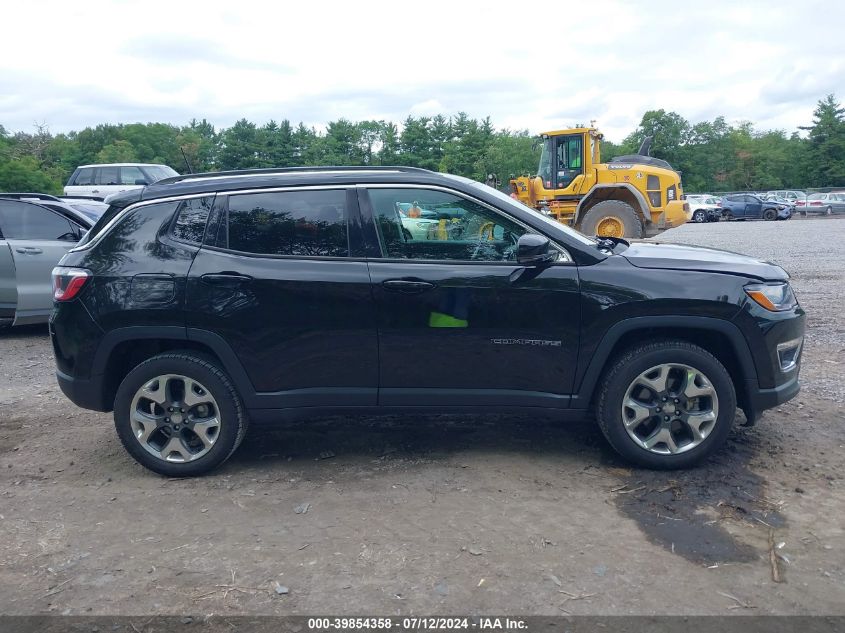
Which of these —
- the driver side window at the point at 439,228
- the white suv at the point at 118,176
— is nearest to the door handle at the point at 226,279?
the driver side window at the point at 439,228

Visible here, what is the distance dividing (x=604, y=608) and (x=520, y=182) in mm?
15970

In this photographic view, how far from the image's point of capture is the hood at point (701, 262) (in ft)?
14.1

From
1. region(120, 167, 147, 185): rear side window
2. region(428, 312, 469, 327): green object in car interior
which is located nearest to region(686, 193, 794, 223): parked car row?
region(120, 167, 147, 185): rear side window

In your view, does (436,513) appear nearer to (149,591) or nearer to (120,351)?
(149,591)

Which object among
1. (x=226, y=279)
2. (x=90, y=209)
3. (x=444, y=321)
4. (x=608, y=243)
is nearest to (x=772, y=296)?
(x=608, y=243)

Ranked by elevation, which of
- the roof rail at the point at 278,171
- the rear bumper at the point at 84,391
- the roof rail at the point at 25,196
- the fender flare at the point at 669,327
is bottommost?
the rear bumper at the point at 84,391

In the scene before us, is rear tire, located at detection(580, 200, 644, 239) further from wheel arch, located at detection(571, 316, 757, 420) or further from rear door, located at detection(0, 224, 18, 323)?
wheel arch, located at detection(571, 316, 757, 420)

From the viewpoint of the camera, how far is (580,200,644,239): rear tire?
1609 cm

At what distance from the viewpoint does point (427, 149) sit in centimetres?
5581

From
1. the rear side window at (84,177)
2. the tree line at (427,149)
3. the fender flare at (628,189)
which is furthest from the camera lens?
the tree line at (427,149)

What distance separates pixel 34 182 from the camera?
31156 millimetres

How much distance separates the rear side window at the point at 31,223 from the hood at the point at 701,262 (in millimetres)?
7025

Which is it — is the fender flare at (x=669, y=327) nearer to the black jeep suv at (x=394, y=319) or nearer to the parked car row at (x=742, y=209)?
the black jeep suv at (x=394, y=319)

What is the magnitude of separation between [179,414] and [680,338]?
122 inches
